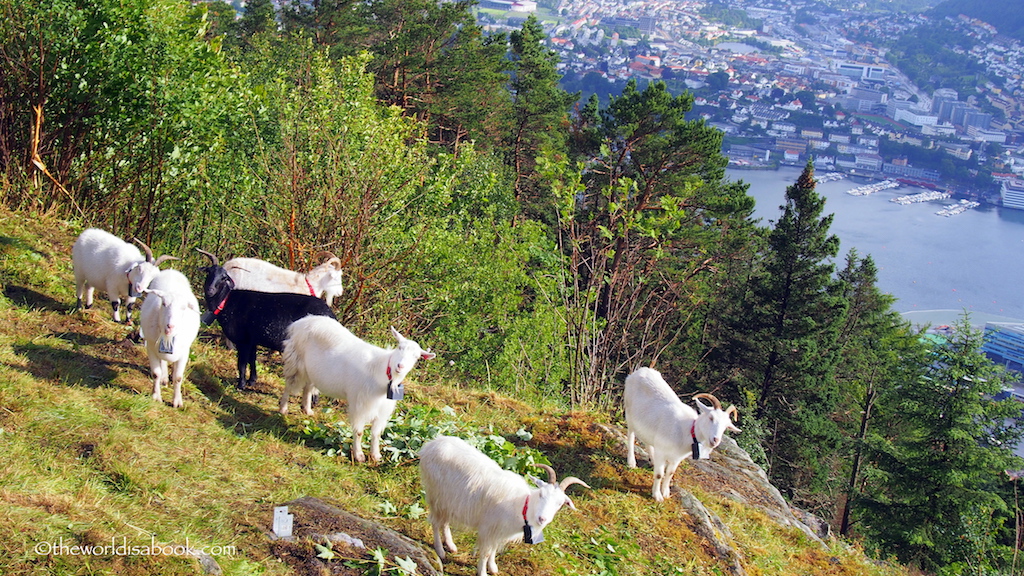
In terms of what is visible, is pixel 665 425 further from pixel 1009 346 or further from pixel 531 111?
pixel 1009 346

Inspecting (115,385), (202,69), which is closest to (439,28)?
(202,69)

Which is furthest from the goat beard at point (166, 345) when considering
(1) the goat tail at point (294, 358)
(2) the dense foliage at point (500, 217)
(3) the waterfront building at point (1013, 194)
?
(3) the waterfront building at point (1013, 194)

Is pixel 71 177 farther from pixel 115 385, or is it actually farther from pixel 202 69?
pixel 115 385

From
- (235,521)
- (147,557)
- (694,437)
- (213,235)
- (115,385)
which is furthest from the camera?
(213,235)

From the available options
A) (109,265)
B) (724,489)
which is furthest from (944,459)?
(109,265)

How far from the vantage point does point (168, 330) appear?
274 inches

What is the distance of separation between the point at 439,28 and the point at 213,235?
998 inches

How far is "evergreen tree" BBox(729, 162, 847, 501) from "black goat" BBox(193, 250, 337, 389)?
73.6ft

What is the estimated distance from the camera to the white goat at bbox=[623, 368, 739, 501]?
25.6ft

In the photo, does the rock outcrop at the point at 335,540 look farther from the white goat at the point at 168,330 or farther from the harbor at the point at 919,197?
the harbor at the point at 919,197

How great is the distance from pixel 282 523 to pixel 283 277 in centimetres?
469

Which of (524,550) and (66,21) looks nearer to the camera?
(524,550)

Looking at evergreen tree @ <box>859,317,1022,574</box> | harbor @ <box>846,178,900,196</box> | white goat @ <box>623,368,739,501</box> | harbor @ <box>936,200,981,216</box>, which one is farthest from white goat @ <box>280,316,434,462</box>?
harbor @ <box>846,178,900,196</box>

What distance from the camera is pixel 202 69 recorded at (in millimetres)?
11750
